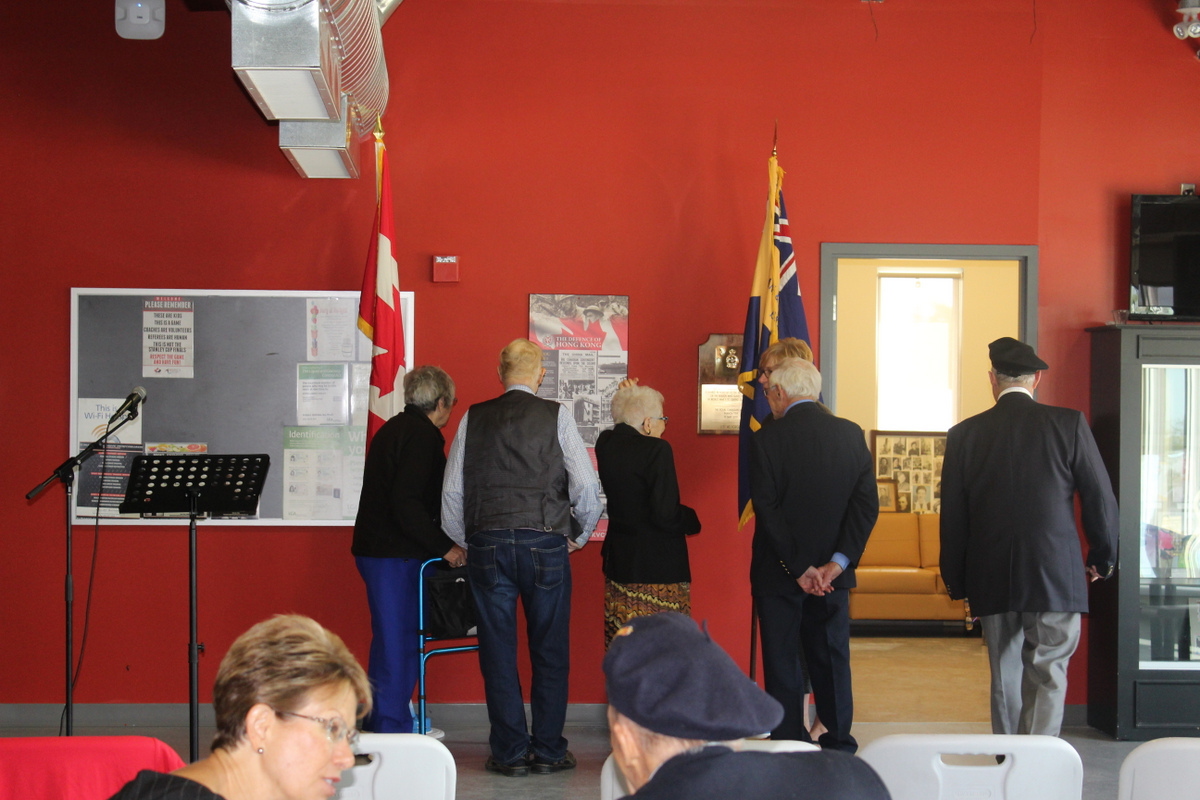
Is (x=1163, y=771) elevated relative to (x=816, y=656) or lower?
elevated

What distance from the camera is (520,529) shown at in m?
3.83

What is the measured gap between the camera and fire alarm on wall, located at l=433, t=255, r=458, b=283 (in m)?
4.75

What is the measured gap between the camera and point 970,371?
8.40 metres

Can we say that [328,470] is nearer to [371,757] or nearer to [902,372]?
[371,757]

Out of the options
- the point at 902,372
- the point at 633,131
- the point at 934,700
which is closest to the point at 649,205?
the point at 633,131

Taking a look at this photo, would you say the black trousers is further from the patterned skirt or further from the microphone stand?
the microphone stand

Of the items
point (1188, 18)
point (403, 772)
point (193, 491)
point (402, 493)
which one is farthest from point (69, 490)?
point (1188, 18)

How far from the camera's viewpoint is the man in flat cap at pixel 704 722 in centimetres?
121

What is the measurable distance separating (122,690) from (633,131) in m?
3.46

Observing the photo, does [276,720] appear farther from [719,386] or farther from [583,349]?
[719,386]

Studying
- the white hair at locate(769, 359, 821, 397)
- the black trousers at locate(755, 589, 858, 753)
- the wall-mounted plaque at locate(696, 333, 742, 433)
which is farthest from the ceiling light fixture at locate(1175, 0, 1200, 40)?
the black trousers at locate(755, 589, 858, 753)

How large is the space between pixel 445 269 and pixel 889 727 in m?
2.93

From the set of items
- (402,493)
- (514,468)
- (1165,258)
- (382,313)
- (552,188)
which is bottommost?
(402,493)

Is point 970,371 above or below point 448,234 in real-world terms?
below
